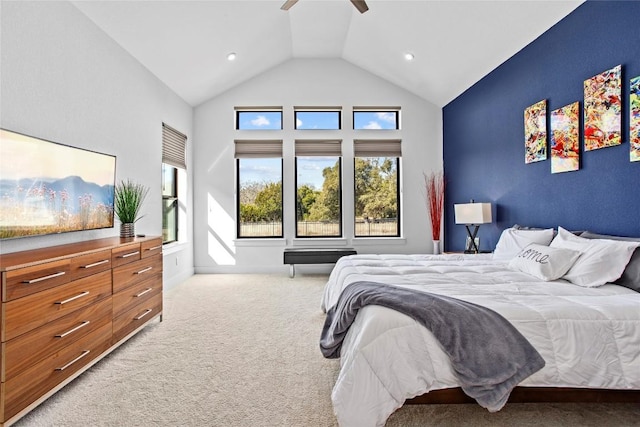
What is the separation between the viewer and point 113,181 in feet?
11.7

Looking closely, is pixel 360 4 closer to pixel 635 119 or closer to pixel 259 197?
pixel 635 119

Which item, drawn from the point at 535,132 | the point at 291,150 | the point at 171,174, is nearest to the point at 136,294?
the point at 171,174

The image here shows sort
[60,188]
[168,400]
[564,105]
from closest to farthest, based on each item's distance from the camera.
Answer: [168,400]
[60,188]
[564,105]

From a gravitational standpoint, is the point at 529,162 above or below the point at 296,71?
below

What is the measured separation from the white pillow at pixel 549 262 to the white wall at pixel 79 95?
354 cm

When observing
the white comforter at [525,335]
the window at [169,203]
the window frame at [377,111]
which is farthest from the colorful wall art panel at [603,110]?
the window at [169,203]

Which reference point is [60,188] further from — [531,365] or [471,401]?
[531,365]

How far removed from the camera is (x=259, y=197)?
6.32 meters

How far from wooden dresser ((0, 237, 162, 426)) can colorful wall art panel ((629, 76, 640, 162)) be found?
3803 millimetres

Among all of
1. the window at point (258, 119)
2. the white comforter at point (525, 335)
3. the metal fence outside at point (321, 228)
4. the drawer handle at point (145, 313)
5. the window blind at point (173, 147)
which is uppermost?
the window at point (258, 119)

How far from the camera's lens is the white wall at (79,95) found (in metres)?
2.50

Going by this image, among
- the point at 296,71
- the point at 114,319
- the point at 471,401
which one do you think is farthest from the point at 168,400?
the point at 296,71

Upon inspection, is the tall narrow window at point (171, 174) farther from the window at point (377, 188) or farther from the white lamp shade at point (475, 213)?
the white lamp shade at point (475, 213)

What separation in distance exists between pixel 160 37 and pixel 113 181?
Result: 1.67m
